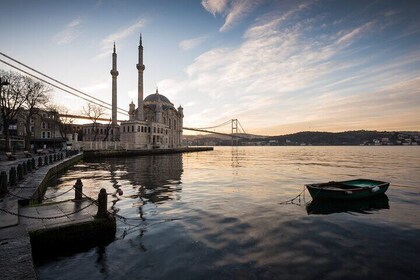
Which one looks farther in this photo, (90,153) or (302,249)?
(90,153)

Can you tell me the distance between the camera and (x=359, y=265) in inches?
291

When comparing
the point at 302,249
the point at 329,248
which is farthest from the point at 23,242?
the point at 329,248

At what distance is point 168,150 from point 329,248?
70058 mm

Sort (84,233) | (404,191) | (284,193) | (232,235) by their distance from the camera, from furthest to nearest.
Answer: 1. (404,191)
2. (284,193)
3. (232,235)
4. (84,233)

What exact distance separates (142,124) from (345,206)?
65685 millimetres

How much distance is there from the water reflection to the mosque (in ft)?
179

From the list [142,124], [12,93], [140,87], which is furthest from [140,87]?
[12,93]

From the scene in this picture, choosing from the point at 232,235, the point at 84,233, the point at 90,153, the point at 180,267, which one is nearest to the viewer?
the point at 180,267

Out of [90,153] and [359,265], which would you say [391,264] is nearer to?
[359,265]

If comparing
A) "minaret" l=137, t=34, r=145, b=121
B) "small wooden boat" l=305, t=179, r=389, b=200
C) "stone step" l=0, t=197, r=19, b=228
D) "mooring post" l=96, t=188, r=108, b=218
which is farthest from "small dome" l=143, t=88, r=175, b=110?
"mooring post" l=96, t=188, r=108, b=218

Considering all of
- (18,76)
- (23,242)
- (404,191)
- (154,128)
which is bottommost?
(404,191)

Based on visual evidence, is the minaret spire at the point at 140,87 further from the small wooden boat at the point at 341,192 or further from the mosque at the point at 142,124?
the small wooden boat at the point at 341,192

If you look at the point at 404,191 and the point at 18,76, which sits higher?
the point at 18,76

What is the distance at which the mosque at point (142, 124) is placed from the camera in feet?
233
